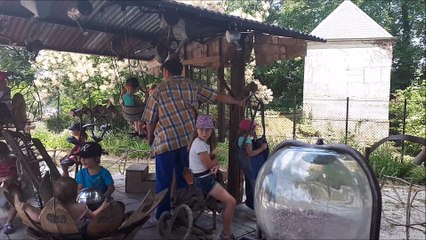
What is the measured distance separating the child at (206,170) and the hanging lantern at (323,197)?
152 cm

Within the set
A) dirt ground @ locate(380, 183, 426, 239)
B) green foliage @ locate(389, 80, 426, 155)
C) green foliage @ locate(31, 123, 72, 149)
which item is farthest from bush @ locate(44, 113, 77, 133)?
green foliage @ locate(389, 80, 426, 155)

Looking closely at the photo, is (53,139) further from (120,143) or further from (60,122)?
(120,143)

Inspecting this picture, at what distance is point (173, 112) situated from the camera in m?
3.53

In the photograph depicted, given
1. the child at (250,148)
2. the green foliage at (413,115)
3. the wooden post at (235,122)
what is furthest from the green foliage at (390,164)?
the child at (250,148)

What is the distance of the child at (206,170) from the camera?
318 centimetres

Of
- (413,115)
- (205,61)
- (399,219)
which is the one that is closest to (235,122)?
(205,61)

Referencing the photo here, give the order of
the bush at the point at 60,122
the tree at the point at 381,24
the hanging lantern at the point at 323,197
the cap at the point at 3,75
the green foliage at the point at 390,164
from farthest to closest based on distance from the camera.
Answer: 1. the tree at the point at 381,24
2. the bush at the point at 60,122
3. the green foliage at the point at 390,164
4. the cap at the point at 3,75
5. the hanging lantern at the point at 323,197

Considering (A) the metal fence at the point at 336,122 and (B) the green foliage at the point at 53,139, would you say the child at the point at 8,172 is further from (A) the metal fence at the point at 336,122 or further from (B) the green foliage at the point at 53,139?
(A) the metal fence at the point at 336,122

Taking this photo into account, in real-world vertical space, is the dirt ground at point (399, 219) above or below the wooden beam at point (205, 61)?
below

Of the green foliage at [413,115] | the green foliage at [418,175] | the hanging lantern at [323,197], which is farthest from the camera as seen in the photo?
the green foliage at [413,115]

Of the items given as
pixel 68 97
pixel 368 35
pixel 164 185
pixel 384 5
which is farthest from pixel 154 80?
pixel 384 5

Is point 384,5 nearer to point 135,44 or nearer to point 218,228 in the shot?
point 135,44

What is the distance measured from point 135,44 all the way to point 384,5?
19.8 meters

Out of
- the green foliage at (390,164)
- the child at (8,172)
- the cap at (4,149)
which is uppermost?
the cap at (4,149)
